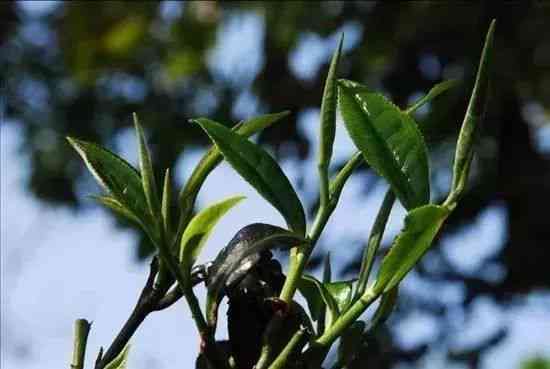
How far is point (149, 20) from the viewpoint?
3.40m

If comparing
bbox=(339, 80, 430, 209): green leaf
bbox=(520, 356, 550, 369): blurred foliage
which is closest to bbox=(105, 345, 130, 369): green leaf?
bbox=(339, 80, 430, 209): green leaf

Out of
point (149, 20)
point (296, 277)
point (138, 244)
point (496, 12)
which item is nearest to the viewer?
point (296, 277)

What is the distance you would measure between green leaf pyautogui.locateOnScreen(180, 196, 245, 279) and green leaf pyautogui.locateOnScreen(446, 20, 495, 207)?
9 cm

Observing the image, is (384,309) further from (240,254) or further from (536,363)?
(536,363)

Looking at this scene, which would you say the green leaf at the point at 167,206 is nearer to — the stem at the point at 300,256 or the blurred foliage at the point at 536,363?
the stem at the point at 300,256

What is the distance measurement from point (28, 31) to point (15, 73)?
172mm

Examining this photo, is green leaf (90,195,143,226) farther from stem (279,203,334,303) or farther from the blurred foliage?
the blurred foliage

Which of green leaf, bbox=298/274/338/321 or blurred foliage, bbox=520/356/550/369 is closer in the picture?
green leaf, bbox=298/274/338/321

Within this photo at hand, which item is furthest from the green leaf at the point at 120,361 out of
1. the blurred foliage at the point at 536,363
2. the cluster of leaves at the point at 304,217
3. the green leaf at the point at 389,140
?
the blurred foliage at the point at 536,363

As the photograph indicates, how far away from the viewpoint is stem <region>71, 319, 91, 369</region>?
39 cm

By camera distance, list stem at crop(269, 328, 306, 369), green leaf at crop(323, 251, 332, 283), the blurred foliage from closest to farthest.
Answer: stem at crop(269, 328, 306, 369), green leaf at crop(323, 251, 332, 283), the blurred foliage

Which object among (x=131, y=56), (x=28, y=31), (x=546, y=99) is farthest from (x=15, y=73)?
(x=546, y=99)

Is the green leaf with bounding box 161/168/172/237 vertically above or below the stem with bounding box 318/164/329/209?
above

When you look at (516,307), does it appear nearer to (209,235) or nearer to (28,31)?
(28,31)
